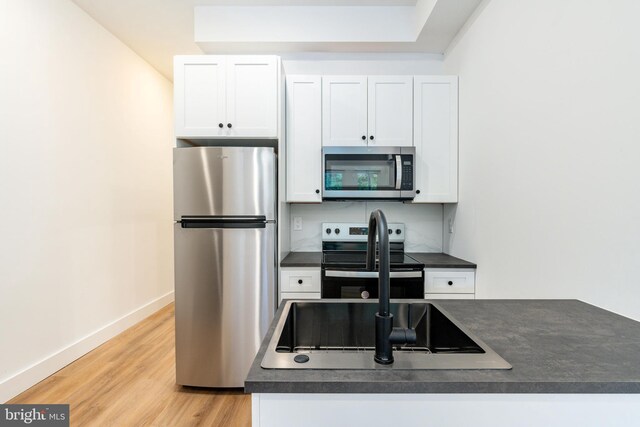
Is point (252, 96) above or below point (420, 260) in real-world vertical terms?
above

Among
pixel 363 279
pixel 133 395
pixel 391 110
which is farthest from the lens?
pixel 391 110

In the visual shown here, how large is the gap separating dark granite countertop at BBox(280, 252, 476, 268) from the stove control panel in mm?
176

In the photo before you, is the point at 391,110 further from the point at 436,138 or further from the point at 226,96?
the point at 226,96

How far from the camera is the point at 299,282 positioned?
88.6 inches

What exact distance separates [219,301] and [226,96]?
1460 mm

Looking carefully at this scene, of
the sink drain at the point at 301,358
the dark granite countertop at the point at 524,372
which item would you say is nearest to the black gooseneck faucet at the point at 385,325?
the dark granite countertop at the point at 524,372

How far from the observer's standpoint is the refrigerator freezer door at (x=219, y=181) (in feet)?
6.84

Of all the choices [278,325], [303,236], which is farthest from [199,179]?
[278,325]

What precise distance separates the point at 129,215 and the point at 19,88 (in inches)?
56.1

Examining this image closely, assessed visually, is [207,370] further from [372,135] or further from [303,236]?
[372,135]

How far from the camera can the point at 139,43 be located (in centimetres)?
309

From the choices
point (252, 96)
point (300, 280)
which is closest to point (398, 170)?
point (300, 280)

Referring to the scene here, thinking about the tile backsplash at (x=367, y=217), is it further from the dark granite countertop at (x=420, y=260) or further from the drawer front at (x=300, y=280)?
the drawer front at (x=300, y=280)

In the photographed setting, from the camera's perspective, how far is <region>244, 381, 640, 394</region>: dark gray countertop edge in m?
0.64
